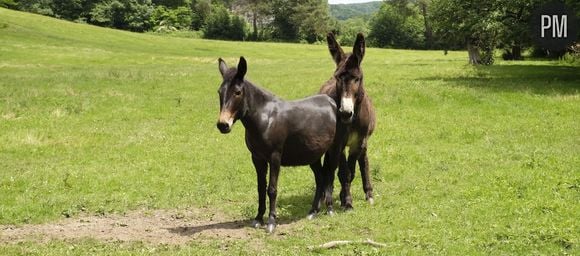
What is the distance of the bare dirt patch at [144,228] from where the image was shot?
33.2 ft

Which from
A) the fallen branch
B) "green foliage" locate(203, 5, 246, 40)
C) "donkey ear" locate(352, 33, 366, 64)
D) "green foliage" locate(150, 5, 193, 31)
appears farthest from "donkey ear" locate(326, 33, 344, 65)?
"green foliage" locate(150, 5, 193, 31)

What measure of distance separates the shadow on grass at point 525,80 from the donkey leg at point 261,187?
75.3 ft

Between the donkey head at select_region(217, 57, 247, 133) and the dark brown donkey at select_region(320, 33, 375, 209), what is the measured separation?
5.77ft

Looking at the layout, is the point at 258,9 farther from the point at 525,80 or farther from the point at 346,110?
the point at 346,110

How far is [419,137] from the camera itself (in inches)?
827

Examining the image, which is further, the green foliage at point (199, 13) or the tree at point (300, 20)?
the green foliage at point (199, 13)

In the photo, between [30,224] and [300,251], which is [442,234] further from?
[30,224]

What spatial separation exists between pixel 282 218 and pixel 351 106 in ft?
9.38

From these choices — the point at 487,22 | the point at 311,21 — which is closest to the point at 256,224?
the point at 487,22

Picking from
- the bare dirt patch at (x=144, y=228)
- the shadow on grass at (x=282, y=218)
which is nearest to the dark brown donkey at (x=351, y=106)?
the shadow on grass at (x=282, y=218)

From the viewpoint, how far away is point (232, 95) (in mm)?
9227

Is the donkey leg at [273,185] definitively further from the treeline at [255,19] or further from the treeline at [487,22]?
the treeline at [255,19]

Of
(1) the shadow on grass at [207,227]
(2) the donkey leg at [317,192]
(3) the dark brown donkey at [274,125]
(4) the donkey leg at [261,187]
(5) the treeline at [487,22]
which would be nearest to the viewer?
(3) the dark brown donkey at [274,125]

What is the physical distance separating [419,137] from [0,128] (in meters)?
16.4
